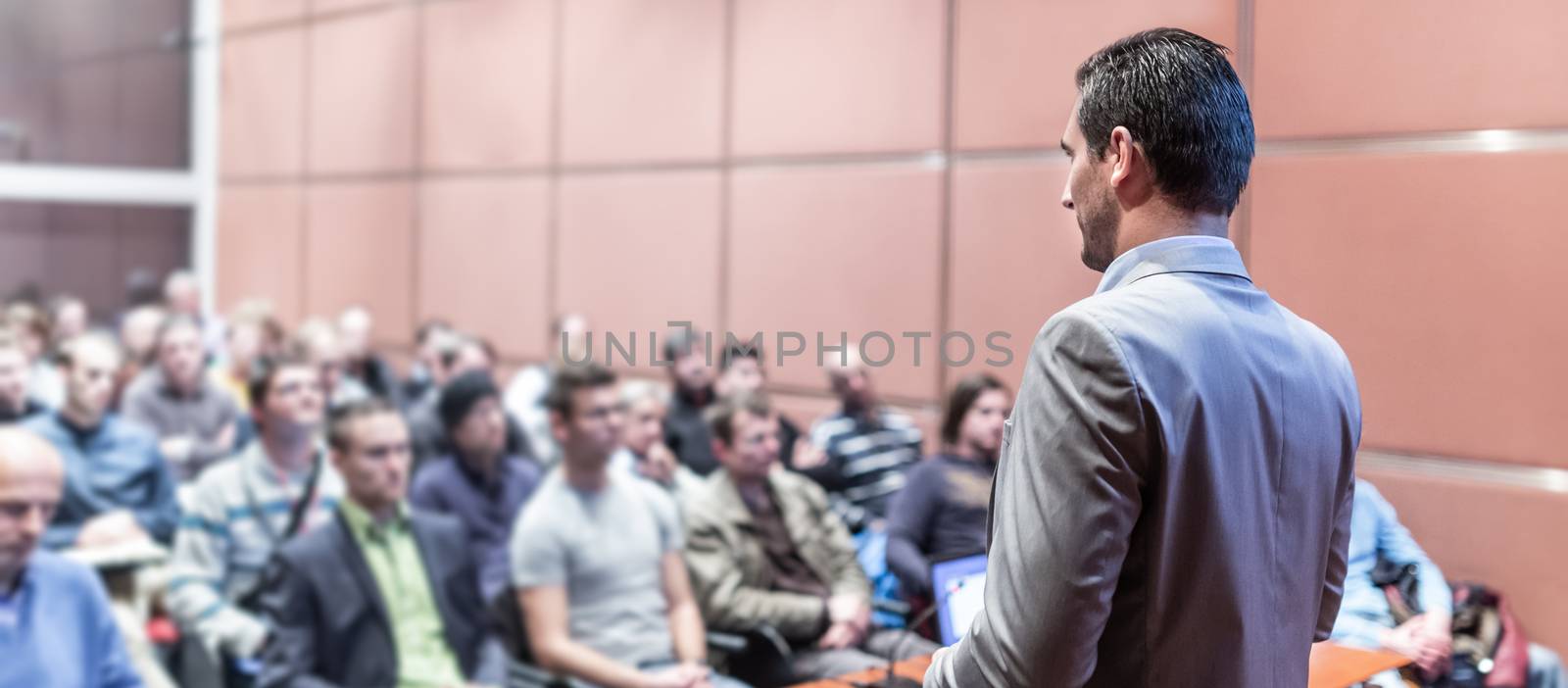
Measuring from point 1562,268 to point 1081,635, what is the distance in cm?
248

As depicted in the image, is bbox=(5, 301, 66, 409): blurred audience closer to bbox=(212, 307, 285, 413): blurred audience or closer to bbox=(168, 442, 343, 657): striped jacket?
bbox=(212, 307, 285, 413): blurred audience

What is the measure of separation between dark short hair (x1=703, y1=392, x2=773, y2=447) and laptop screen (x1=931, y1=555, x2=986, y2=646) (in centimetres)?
157

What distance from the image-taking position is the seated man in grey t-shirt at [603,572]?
3336 millimetres

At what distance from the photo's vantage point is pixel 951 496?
12.5ft

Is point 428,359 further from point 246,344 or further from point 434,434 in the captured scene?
point 434,434

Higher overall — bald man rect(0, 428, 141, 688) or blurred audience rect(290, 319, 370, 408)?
blurred audience rect(290, 319, 370, 408)

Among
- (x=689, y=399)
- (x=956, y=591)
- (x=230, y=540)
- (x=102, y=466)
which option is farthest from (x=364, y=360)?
(x=956, y=591)

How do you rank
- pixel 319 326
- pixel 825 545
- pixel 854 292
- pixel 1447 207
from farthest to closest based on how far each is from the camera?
1. pixel 319 326
2. pixel 854 292
3. pixel 825 545
4. pixel 1447 207

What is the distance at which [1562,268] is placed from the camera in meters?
3.02

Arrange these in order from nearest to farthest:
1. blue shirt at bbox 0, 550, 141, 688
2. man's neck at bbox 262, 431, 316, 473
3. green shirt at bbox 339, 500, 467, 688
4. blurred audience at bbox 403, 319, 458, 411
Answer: blue shirt at bbox 0, 550, 141, 688 → green shirt at bbox 339, 500, 467, 688 → man's neck at bbox 262, 431, 316, 473 → blurred audience at bbox 403, 319, 458, 411

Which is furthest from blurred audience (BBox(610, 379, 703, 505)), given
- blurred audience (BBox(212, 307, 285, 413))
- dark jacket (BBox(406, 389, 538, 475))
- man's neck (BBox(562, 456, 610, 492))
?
blurred audience (BBox(212, 307, 285, 413))

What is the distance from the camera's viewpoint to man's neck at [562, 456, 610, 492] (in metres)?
3.54

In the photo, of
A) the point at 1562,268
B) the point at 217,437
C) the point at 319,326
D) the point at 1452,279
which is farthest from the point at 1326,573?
the point at 319,326

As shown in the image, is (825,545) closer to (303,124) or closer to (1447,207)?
(1447,207)
